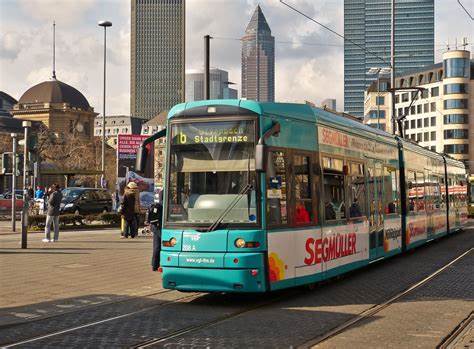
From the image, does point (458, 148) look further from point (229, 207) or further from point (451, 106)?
point (229, 207)

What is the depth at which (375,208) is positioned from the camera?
51.9 ft

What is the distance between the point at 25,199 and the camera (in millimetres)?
20203

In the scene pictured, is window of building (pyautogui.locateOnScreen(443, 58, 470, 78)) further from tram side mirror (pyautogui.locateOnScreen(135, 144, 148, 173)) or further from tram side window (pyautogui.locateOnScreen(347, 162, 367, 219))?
tram side mirror (pyautogui.locateOnScreen(135, 144, 148, 173))

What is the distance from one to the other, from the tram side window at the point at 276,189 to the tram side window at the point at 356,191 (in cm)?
290

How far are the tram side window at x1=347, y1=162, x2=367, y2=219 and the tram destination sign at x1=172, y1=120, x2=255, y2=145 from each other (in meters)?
3.53

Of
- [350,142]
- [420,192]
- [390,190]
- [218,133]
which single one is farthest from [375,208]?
[420,192]

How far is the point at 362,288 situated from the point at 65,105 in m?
135

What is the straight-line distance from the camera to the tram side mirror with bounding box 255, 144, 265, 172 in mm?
10367

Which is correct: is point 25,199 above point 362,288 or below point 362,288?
above

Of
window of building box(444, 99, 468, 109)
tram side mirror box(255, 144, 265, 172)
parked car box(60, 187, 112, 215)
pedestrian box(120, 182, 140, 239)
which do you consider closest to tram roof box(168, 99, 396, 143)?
tram side mirror box(255, 144, 265, 172)

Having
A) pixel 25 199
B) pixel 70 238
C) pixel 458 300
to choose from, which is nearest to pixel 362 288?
pixel 458 300

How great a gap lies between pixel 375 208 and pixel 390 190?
6.15 ft

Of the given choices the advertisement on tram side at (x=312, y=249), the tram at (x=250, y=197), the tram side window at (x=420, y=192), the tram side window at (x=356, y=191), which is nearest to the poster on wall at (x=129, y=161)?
the tram side window at (x=420, y=192)

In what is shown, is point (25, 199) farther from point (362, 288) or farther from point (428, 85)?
point (428, 85)
